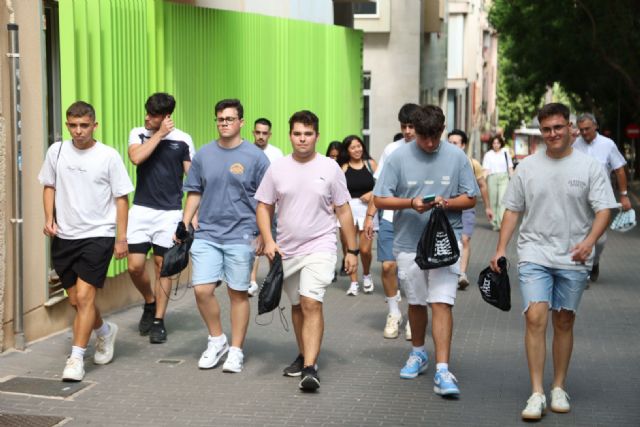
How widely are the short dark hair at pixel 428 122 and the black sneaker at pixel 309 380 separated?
1735 mm

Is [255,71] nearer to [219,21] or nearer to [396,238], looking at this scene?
[219,21]

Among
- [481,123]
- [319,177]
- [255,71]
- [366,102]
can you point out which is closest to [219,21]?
[255,71]

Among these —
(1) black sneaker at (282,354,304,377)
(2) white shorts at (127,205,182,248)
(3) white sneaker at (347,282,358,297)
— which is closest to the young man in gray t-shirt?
(1) black sneaker at (282,354,304,377)

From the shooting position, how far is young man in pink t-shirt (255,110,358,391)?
8211mm

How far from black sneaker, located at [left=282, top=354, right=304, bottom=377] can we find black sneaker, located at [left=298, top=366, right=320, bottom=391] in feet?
1.55

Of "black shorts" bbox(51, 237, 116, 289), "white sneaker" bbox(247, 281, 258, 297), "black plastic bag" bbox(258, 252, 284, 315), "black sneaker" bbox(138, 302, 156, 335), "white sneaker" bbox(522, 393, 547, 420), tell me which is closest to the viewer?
"white sneaker" bbox(522, 393, 547, 420)

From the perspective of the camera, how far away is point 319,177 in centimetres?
825

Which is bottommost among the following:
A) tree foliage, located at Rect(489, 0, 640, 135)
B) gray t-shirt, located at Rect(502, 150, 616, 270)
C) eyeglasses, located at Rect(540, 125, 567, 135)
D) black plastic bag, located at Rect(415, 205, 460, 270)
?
black plastic bag, located at Rect(415, 205, 460, 270)

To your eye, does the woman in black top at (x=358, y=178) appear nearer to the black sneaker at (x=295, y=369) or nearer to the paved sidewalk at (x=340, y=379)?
the paved sidewalk at (x=340, y=379)

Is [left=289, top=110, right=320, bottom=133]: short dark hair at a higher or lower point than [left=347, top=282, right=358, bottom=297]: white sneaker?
higher

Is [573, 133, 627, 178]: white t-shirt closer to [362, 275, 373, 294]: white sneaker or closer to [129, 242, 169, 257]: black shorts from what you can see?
[362, 275, 373, 294]: white sneaker

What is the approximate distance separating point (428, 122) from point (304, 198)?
998mm

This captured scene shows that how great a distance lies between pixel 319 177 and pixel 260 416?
1773 millimetres

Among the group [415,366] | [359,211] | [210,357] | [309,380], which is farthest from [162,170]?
[359,211]
